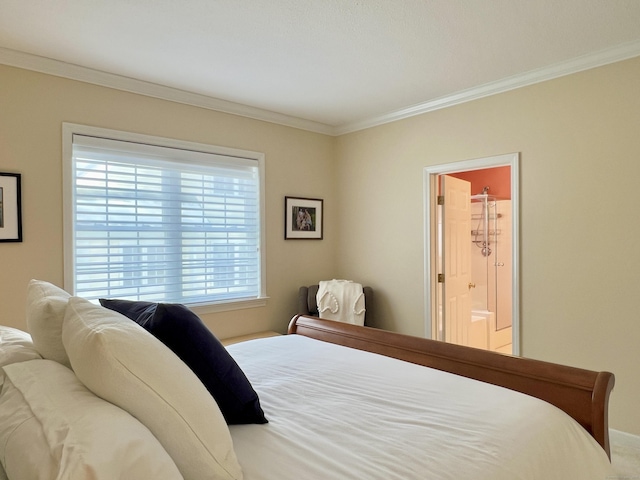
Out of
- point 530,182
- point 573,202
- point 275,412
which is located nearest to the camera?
point 275,412

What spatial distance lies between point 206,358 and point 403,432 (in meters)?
0.68

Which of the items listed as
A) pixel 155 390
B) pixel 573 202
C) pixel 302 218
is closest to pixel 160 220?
pixel 302 218

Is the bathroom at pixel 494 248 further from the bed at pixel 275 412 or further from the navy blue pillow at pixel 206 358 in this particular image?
the navy blue pillow at pixel 206 358

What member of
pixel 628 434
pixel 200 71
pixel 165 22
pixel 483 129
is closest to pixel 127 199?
pixel 200 71

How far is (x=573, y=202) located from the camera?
118 inches

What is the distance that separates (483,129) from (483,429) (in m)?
2.78

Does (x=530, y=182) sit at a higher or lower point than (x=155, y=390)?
higher

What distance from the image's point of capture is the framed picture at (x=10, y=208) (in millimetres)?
2758

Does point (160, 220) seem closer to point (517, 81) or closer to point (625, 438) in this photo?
point (517, 81)

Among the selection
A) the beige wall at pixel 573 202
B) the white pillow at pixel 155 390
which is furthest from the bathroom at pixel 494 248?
the white pillow at pixel 155 390

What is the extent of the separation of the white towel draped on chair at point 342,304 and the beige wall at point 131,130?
1.39 feet

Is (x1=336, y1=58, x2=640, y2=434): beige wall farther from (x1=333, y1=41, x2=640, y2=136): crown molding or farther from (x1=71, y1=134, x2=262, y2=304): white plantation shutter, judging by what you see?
(x1=71, y1=134, x2=262, y2=304): white plantation shutter

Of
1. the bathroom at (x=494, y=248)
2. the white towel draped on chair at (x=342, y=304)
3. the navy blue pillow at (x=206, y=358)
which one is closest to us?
the navy blue pillow at (x=206, y=358)

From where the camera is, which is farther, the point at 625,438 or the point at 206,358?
the point at 625,438
